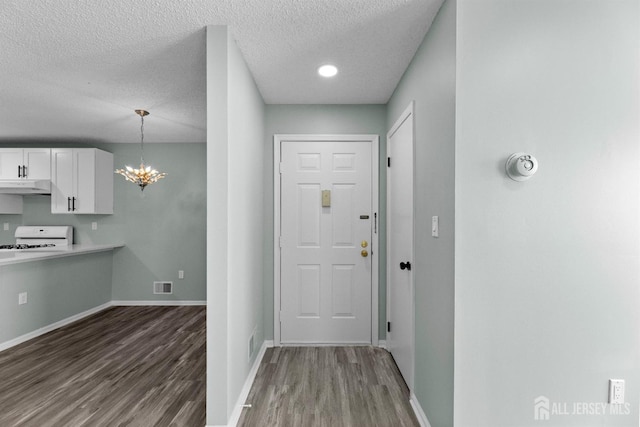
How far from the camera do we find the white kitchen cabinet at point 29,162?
5074 millimetres

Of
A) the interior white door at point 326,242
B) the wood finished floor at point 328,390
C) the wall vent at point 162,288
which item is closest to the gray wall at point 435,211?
the wood finished floor at point 328,390

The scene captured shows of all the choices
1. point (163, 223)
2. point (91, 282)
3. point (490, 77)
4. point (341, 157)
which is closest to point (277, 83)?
point (341, 157)

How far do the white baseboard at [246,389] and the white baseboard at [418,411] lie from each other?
3.82 feet

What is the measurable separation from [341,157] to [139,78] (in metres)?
1.91

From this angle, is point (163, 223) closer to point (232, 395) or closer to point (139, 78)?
point (139, 78)

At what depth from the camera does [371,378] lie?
9.57 feet

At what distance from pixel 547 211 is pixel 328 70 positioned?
1.84 metres

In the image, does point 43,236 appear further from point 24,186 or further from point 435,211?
point 435,211

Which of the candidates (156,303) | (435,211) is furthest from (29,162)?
(435,211)

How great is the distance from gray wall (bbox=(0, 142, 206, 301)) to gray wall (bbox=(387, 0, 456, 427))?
3.86 metres

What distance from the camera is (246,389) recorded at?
2643mm

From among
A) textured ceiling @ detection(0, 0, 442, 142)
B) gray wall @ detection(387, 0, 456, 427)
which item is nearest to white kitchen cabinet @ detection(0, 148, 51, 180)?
textured ceiling @ detection(0, 0, 442, 142)

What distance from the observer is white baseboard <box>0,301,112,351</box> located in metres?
3.65

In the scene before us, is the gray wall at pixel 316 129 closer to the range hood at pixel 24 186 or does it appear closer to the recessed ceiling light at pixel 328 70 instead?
the recessed ceiling light at pixel 328 70
